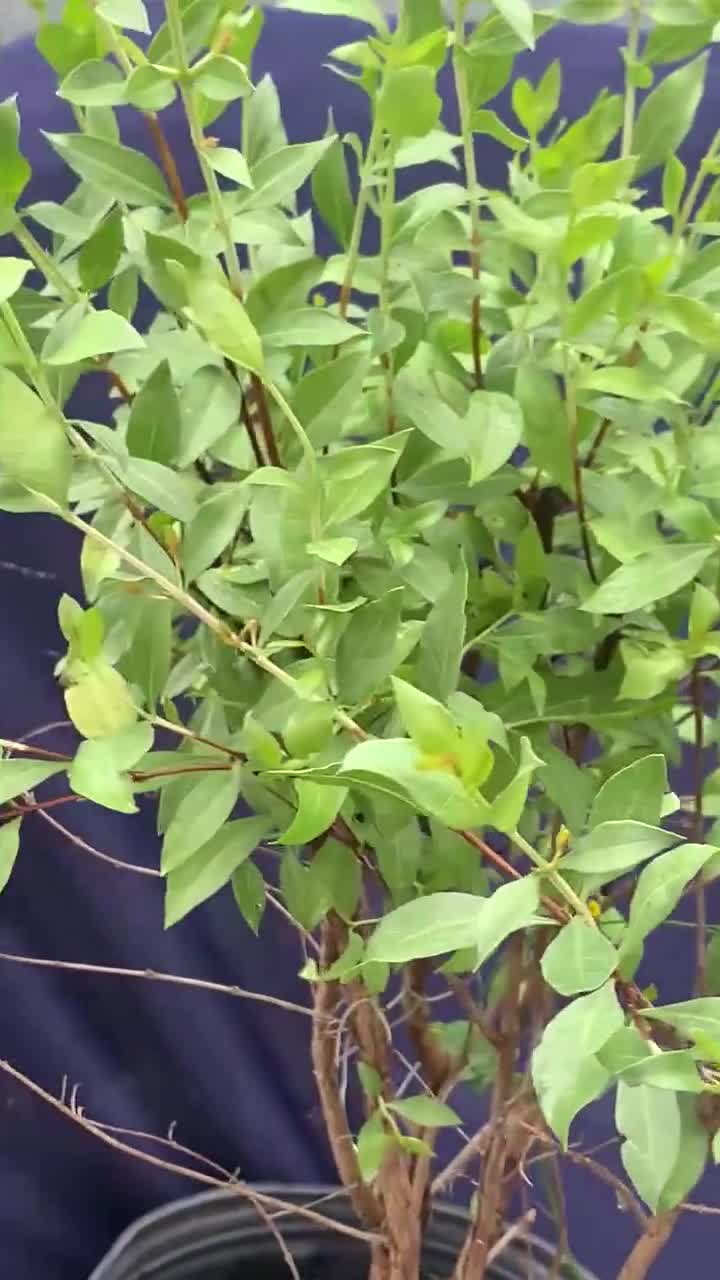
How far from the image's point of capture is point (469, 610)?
1.53 ft

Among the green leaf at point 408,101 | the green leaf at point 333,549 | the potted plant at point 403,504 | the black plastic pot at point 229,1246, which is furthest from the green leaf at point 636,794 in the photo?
the black plastic pot at point 229,1246

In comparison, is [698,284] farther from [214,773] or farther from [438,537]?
[214,773]

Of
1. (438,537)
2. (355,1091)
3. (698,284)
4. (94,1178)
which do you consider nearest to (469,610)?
(438,537)

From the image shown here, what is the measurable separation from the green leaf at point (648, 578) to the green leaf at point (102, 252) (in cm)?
20

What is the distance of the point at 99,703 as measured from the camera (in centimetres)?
37

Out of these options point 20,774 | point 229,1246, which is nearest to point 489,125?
point 20,774

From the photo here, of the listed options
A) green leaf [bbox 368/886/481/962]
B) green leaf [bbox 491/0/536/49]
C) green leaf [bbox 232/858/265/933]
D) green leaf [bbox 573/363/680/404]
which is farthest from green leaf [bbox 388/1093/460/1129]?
green leaf [bbox 491/0/536/49]

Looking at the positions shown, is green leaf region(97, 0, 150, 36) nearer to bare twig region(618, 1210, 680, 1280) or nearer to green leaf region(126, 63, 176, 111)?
green leaf region(126, 63, 176, 111)

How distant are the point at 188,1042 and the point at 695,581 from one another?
670 mm

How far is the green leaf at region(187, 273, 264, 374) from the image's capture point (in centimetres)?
33

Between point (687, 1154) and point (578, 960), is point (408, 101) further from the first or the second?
point (687, 1154)

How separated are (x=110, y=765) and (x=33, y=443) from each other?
0.10 metres

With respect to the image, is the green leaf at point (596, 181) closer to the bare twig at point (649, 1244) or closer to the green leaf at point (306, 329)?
the green leaf at point (306, 329)

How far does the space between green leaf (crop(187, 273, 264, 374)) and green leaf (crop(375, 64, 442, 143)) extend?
0.08m
